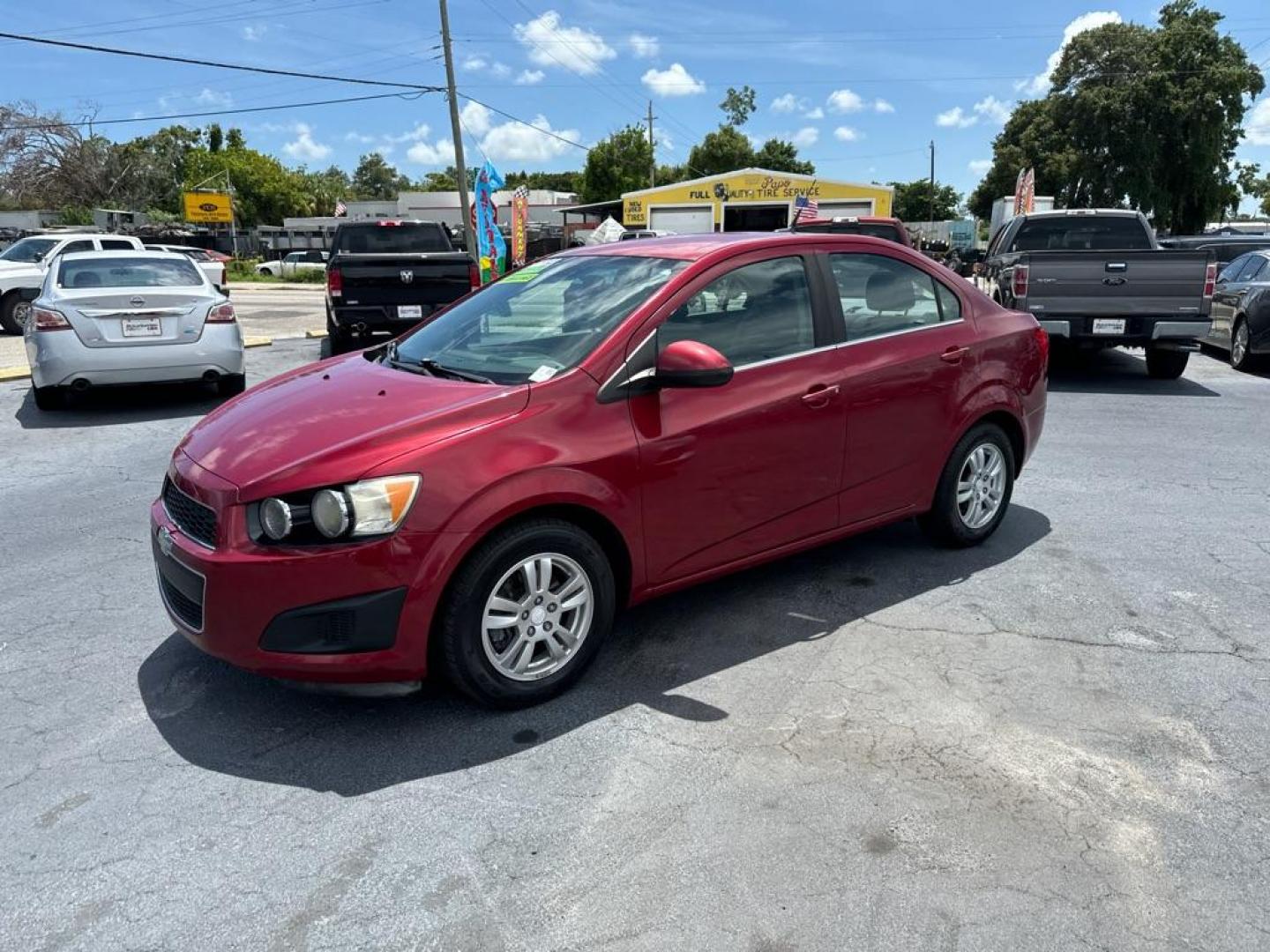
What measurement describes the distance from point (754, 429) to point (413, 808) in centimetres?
194

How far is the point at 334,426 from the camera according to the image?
333cm

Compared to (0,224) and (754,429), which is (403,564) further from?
(0,224)

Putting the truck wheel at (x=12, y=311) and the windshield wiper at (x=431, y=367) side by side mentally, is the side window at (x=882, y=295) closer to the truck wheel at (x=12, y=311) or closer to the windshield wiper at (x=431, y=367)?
the windshield wiper at (x=431, y=367)

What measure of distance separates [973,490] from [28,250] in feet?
66.1

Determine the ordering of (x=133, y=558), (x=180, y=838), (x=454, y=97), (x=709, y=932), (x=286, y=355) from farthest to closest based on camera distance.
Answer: (x=454, y=97) → (x=286, y=355) → (x=133, y=558) → (x=180, y=838) → (x=709, y=932)

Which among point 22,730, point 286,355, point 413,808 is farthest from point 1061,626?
point 286,355

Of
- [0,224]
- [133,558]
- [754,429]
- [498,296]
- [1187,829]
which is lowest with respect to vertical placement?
[1187,829]

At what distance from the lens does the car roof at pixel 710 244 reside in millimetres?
4113

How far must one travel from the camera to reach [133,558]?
5082mm

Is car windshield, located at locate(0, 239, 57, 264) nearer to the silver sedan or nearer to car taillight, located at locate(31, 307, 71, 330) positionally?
the silver sedan

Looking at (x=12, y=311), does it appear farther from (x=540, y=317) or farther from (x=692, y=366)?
(x=692, y=366)

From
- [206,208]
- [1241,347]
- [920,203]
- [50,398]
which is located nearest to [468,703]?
[50,398]

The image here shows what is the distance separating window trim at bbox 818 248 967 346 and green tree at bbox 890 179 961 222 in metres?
107

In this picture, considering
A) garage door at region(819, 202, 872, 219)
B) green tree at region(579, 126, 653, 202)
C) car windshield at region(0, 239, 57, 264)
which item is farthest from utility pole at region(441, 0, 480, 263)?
green tree at region(579, 126, 653, 202)
